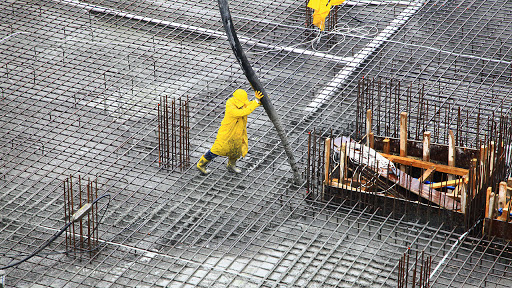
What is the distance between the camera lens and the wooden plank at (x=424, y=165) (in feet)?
37.7

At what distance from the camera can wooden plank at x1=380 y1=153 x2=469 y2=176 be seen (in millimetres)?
11500

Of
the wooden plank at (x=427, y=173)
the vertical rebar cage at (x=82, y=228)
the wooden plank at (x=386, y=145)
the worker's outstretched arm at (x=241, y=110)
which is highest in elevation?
the worker's outstretched arm at (x=241, y=110)

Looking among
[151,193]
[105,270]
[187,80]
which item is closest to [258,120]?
[187,80]

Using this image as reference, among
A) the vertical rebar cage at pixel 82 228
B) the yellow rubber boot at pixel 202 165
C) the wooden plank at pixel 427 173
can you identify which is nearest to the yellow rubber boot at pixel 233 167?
the yellow rubber boot at pixel 202 165

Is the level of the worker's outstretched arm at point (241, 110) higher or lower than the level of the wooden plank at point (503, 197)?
higher

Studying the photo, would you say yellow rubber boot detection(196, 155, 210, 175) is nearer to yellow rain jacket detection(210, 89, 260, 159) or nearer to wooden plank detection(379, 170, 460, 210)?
yellow rain jacket detection(210, 89, 260, 159)

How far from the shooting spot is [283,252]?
10.4 m

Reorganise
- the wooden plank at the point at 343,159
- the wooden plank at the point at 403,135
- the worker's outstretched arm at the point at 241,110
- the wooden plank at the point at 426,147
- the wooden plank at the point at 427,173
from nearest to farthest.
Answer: the wooden plank at the point at 343,159 → the worker's outstretched arm at the point at 241,110 → the wooden plank at the point at 427,173 → the wooden plank at the point at 426,147 → the wooden plank at the point at 403,135

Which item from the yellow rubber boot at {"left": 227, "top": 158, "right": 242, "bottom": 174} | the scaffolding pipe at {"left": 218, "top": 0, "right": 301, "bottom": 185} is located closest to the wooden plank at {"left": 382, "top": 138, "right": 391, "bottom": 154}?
the scaffolding pipe at {"left": 218, "top": 0, "right": 301, "bottom": 185}

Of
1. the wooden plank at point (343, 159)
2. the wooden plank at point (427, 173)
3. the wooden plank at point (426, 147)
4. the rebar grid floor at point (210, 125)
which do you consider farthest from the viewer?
the wooden plank at point (426, 147)

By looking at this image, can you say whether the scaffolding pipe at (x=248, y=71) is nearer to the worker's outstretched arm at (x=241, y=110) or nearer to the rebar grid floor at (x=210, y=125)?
the worker's outstretched arm at (x=241, y=110)

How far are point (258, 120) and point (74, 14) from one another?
454 centimetres

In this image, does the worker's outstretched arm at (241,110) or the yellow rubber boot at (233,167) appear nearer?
the worker's outstretched arm at (241,110)

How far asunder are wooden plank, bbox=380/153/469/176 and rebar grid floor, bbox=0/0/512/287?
1.03 m
